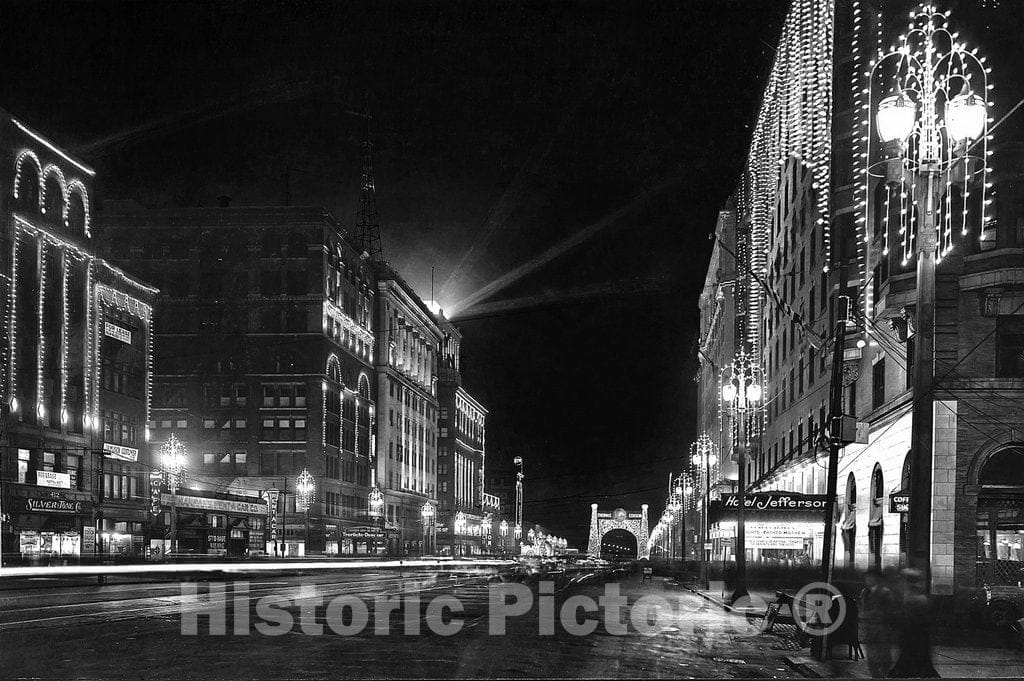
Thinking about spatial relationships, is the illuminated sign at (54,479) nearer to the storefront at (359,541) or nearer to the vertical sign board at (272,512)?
the vertical sign board at (272,512)

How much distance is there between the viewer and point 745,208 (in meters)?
80.4

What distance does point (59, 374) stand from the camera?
66375mm

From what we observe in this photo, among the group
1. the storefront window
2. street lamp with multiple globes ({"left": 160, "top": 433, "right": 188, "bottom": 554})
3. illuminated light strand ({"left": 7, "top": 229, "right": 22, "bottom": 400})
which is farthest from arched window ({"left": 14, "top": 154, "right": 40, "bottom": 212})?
street lamp with multiple globes ({"left": 160, "top": 433, "right": 188, "bottom": 554})

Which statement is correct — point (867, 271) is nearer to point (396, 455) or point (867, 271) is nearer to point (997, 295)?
point (997, 295)

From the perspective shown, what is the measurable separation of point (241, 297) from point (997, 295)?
3210 inches

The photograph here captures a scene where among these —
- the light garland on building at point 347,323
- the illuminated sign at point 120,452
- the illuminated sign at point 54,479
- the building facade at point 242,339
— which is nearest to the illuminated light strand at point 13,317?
the illuminated sign at point 54,479

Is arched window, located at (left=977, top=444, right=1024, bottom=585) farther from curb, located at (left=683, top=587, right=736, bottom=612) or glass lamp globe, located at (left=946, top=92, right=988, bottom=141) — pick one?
glass lamp globe, located at (left=946, top=92, right=988, bottom=141)

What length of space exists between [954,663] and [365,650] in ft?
34.1

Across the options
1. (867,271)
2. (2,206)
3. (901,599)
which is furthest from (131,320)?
(901,599)

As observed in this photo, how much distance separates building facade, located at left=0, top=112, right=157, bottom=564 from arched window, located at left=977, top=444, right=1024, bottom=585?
47616 mm

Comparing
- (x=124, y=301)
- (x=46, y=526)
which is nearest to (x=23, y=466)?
(x=46, y=526)

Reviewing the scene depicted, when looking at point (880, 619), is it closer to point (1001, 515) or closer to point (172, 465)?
point (1001, 515)

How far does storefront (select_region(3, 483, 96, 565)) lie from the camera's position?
199 feet

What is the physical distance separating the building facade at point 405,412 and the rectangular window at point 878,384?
90.4 meters
